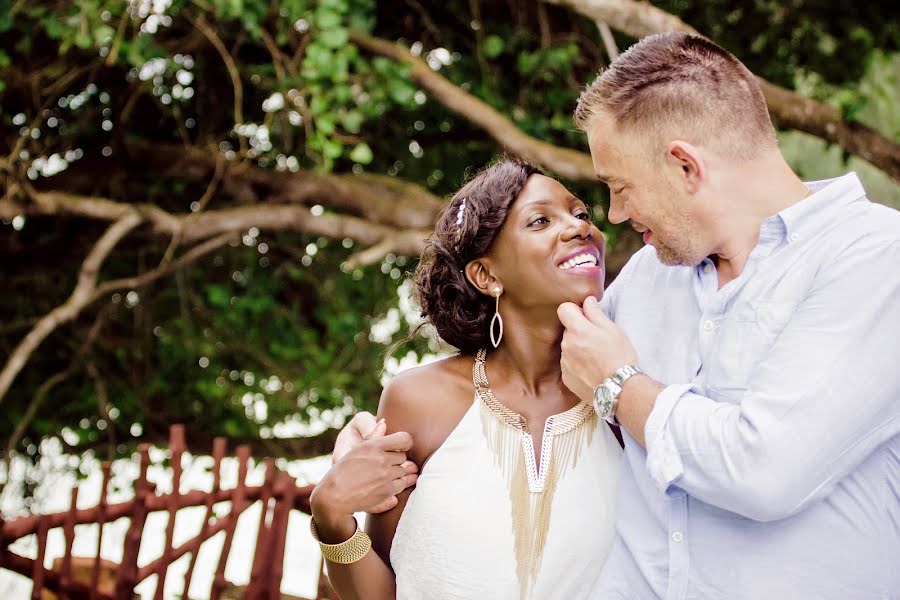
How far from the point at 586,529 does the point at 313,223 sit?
12.0 feet

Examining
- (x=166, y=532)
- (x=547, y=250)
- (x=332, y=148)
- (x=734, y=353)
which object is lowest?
(x=166, y=532)

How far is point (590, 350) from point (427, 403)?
0.56 meters

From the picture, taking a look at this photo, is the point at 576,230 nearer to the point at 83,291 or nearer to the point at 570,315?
the point at 570,315

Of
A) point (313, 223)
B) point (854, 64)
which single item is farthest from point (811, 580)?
point (854, 64)

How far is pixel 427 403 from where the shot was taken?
2469mm

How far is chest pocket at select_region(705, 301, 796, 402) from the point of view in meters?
1.91

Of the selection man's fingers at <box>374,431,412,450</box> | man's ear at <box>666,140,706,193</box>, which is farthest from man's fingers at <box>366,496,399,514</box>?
man's ear at <box>666,140,706,193</box>

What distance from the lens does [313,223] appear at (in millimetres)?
5590

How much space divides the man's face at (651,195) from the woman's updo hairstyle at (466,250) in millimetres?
395

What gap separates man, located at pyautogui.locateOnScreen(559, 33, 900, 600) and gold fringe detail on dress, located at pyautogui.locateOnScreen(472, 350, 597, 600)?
171 millimetres

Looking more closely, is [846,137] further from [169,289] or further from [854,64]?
[169,289]

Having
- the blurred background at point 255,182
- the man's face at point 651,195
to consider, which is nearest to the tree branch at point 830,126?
the blurred background at point 255,182

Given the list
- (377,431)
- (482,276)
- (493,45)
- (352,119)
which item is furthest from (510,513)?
(493,45)

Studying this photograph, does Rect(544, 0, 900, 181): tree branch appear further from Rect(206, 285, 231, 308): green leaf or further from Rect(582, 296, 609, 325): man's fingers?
Rect(206, 285, 231, 308): green leaf
